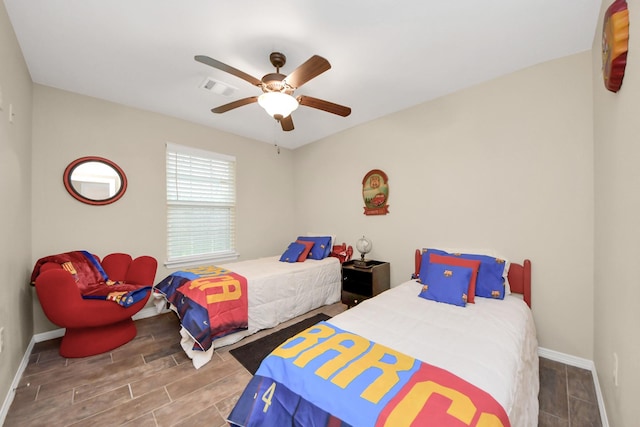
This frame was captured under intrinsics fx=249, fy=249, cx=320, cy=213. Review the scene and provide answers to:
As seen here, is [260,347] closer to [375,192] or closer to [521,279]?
[375,192]

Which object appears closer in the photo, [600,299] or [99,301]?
[600,299]

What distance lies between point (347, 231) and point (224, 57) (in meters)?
2.66

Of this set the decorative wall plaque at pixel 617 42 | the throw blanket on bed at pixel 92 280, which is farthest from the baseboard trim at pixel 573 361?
the throw blanket on bed at pixel 92 280

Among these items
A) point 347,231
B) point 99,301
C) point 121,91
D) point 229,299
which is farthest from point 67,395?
point 347,231

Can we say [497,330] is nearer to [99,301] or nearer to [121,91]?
[99,301]

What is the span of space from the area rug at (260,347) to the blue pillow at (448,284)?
55.9 inches

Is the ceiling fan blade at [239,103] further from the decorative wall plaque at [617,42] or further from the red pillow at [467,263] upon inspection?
the red pillow at [467,263]

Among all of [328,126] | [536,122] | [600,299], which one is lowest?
[600,299]

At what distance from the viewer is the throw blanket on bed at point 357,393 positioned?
2.89 ft

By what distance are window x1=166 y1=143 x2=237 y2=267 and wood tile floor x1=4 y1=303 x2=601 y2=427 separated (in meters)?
1.39

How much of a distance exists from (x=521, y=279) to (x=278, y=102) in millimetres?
2626

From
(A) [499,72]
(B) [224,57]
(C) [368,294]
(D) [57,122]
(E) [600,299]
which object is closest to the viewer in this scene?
(E) [600,299]

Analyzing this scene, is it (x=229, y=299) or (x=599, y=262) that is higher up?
(x=599, y=262)

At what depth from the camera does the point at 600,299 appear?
175 centimetres
